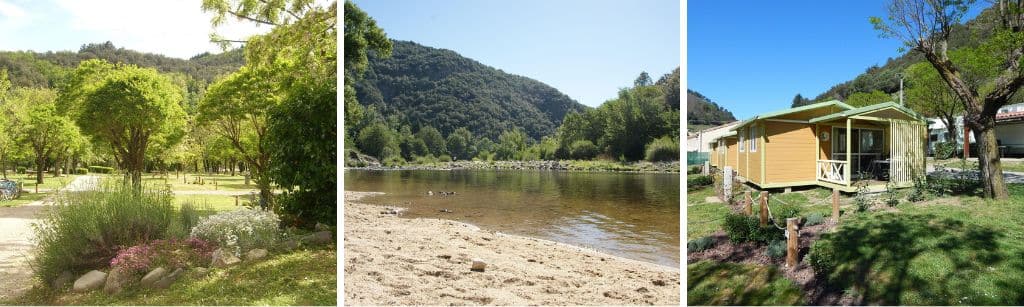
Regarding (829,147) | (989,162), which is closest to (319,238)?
(829,147)

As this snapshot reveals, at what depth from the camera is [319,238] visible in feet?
13.2

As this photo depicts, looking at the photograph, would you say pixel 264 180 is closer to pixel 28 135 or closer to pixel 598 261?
pixel 28 135

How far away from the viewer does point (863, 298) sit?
10.6 feet

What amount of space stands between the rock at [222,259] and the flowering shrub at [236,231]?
0.05 metres

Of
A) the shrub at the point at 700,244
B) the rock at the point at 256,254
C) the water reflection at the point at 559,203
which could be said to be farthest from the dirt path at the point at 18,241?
the water reflection at the point at 559,203

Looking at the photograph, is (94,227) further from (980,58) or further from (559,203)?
(559,203)

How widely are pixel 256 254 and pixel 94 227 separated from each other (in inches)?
38.5

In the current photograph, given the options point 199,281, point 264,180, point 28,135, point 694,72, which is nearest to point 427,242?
point 264,180

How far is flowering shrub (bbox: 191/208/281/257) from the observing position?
11.9ft

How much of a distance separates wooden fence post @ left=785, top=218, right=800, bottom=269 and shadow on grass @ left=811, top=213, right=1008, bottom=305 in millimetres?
184

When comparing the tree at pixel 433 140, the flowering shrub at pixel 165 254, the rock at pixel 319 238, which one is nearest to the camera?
the flowering shrub at pixel 165 254

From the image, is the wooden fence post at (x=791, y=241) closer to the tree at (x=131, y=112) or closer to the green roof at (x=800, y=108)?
the green roof at (x=800, y=108)

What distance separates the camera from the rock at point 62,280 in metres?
3.33

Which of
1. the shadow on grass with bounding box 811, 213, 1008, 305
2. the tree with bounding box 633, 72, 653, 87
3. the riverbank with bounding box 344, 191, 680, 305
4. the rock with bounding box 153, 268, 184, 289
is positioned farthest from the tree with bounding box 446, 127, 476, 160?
the shadow on grass with bounding box 811, 213, 1008, 305
